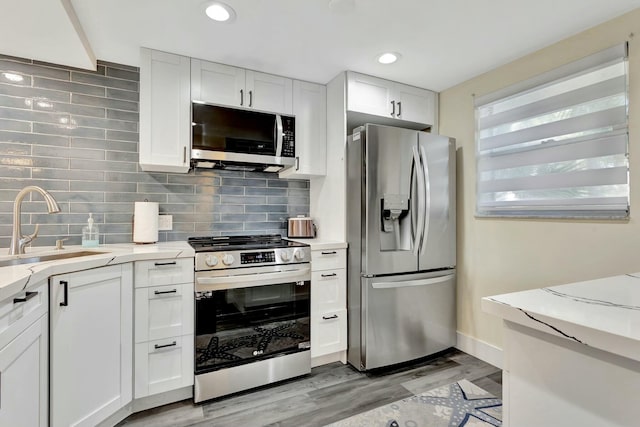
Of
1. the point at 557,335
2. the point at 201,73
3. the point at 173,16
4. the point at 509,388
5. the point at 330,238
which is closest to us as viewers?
the point at 557,335

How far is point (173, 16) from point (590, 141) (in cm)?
261

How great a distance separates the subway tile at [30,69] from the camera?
6.81 ft

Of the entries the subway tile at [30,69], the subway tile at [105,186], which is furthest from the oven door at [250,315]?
the subway tile at [30,69]

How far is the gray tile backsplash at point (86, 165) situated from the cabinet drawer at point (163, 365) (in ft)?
2.93

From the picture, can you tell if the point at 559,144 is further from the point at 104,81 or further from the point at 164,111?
the point at 104,81

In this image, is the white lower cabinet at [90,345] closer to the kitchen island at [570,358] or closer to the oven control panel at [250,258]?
the oven control panel at [250,258]

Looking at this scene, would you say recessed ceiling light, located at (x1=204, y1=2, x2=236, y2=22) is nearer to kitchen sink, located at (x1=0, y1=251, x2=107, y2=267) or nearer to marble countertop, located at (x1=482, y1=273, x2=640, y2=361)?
kitchen sink, located at (x1=0, y1=251, x2=107, y2=267)

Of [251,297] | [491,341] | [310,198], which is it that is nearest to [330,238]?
[310,198]

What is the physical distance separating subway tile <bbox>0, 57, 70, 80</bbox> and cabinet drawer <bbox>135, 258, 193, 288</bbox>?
5.02 ft

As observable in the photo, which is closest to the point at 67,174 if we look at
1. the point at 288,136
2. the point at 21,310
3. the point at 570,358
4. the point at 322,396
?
the point at 21,310

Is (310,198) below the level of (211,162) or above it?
→ below

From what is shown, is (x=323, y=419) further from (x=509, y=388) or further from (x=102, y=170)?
(x=102, y=170)

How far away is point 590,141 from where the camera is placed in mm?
1900

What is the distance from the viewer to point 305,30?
1943mm
